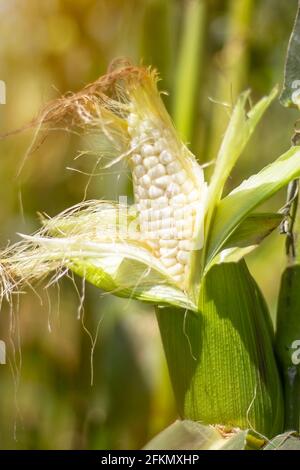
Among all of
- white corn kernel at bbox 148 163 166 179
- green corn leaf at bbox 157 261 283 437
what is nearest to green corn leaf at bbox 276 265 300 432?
green corn leaf at bbox 157 261 283 437

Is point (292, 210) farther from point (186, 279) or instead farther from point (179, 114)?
point (179, 114)

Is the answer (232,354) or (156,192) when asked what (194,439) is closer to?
(232,354)

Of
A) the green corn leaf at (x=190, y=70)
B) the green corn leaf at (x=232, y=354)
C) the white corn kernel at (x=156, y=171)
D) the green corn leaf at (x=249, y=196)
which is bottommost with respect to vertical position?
the green corn leaf at (x=232, y=354)

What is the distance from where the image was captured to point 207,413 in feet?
1.62

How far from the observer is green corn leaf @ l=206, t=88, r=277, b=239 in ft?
1.58

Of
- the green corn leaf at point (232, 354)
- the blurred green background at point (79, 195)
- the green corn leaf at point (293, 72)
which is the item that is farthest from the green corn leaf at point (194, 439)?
the blurred green background at point (79, 195)

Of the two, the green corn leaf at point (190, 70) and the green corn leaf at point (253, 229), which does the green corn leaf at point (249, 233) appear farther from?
the green corn leaf at point (190, 70)

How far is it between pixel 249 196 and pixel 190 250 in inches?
2.2

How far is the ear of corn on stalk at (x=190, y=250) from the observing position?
48 cm

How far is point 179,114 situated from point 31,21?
27 cm

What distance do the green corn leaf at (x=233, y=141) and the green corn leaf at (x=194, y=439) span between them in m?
0.14

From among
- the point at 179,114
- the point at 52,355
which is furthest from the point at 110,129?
the point at 52,355

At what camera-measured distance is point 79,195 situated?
889 millimetres
